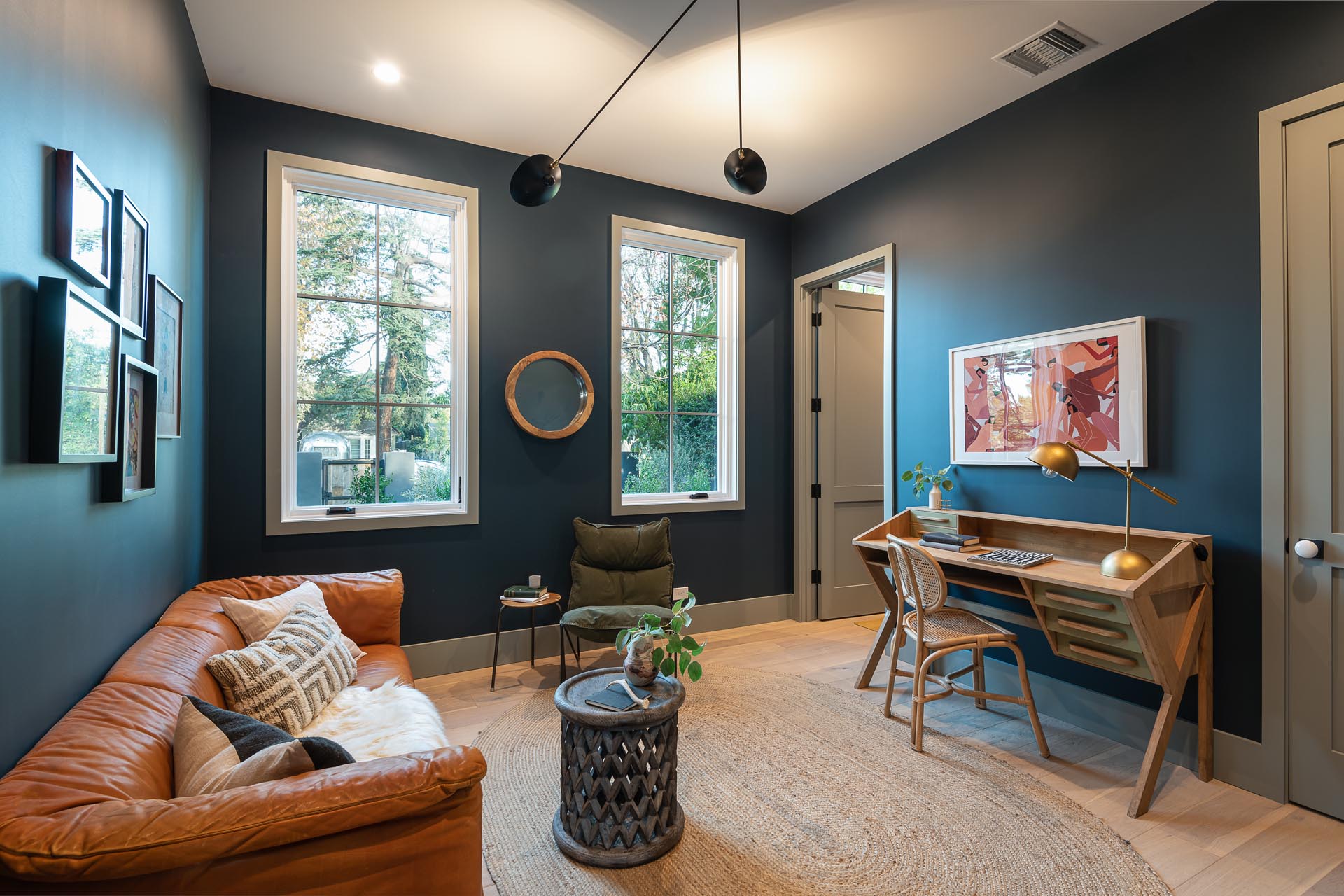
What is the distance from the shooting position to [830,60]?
9.59 ft

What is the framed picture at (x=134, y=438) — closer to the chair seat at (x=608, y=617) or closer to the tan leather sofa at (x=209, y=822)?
the tan leather sofa at (x=209, y=822)

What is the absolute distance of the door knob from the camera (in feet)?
7.34

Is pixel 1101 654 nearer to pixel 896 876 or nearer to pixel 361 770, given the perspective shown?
pixel 896 876

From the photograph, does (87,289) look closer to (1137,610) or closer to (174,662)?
(174,662)

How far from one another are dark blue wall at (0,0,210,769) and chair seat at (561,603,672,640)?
5.49ft

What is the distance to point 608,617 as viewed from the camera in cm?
332

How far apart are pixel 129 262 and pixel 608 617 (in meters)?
2.35

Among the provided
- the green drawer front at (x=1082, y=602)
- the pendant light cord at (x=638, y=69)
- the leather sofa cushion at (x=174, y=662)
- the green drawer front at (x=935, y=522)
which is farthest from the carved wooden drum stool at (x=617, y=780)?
the pendant light cord at (x=638, y=69)

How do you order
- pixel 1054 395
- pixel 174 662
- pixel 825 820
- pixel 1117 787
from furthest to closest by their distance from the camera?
pixel 1054 395, pixel 1117 787, pixel 825 820, pixel 174 662

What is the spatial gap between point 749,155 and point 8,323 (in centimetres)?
240

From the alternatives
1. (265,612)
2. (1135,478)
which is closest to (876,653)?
(1135,478)

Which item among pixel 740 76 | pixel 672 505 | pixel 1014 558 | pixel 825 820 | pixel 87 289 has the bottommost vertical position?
pixel 825 820

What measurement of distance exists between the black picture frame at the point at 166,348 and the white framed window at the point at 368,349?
0.79 metres

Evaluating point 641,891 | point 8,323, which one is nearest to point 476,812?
point 641,891
